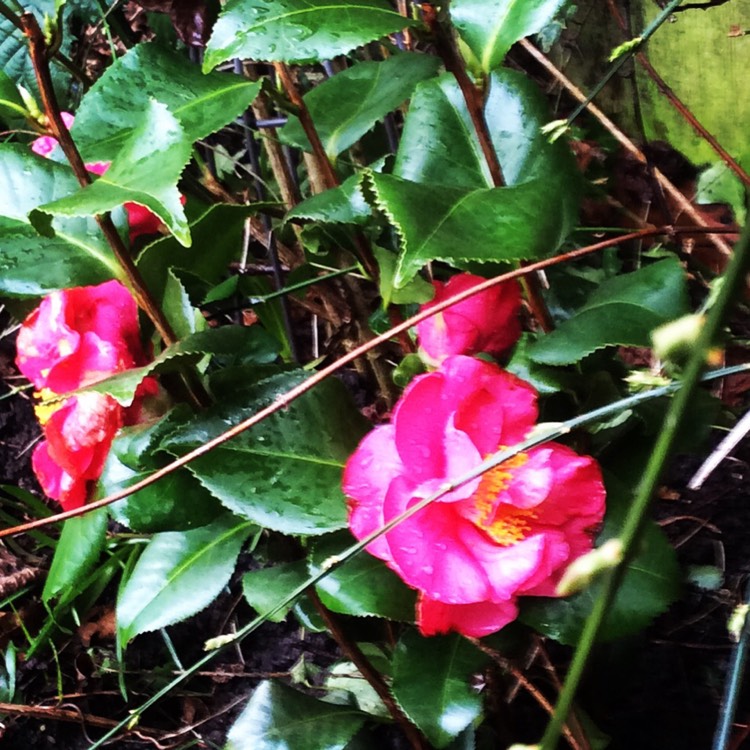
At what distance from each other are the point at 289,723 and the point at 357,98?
1.72ft

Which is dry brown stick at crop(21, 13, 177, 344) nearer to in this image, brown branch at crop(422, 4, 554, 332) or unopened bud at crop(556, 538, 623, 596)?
brown branch at crop(422, 4, 554, 332)

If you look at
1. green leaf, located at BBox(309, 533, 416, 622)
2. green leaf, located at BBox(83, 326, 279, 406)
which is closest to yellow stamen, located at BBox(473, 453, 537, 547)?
green leaf, located at BBox(309, 533, 416, 622)

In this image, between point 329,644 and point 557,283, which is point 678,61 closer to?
point 557,283

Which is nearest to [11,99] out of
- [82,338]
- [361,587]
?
[82,338]

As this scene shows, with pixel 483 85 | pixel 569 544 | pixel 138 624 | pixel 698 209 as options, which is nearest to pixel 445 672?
pixel 569 544

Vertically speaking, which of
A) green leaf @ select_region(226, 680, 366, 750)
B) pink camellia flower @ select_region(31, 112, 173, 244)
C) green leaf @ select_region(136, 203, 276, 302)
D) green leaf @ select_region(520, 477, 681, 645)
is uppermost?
pink camellia flower @ select_region(31, 112, 173, 244)

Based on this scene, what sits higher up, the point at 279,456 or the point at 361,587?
the point at 279,456

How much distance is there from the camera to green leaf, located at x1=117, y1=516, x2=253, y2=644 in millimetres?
636

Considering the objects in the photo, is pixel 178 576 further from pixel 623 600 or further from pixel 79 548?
pixel 623 600

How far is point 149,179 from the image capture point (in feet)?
1.33

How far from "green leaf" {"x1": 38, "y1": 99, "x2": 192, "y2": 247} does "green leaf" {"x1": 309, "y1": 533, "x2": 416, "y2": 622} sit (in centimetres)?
27

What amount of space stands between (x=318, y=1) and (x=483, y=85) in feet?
0.38

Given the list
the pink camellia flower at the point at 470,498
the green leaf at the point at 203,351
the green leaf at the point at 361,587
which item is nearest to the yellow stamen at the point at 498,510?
the pink camellia flower at the point at 470,498

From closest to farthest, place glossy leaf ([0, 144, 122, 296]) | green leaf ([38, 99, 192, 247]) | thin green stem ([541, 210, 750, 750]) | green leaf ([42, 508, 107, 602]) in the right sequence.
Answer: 1. thin green stem ([541, 210, 750, 750])
2. green leaf ([38, 99, 192, 247])
3. glossy leaf ([0, 144, 122, 296])
4. green leaf ([42, 508, 107, 602])
